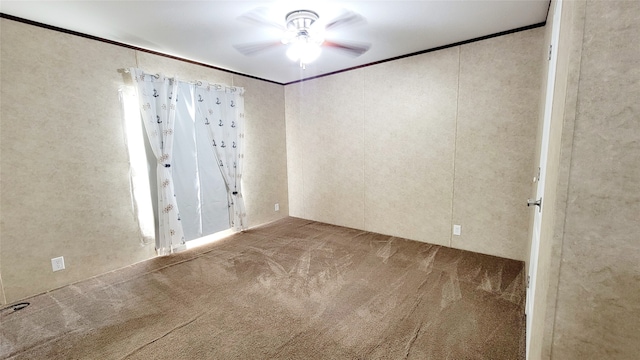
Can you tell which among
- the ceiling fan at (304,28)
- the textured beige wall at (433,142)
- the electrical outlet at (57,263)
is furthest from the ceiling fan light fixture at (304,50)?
the electrical outlet at (57,263)

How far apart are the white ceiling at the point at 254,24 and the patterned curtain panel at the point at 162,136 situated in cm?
41

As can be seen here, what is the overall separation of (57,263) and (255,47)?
2.88 m

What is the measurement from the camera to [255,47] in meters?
2.92

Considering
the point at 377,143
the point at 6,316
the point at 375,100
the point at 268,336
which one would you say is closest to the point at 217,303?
the point at 268,336

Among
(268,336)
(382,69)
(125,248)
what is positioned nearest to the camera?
(268,336)

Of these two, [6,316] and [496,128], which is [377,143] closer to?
[496,128]

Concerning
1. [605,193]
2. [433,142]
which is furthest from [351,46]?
[605,193]

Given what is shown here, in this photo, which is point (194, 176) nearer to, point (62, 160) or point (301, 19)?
point (62, 160)

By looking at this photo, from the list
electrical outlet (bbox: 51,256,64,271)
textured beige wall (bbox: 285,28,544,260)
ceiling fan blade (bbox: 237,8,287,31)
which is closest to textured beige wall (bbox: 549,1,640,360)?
ceiling fan blade (bbox: 237,8,287,31)

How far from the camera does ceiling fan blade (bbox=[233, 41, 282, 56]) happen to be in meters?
2.81

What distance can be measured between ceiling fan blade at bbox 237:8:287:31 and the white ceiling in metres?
Answer: 0.02

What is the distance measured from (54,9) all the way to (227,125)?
6.37 ft

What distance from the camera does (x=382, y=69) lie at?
3463mm

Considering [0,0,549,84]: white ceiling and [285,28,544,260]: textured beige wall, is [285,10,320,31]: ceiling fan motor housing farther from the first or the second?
[285,28,544,260]: textured beige wall
